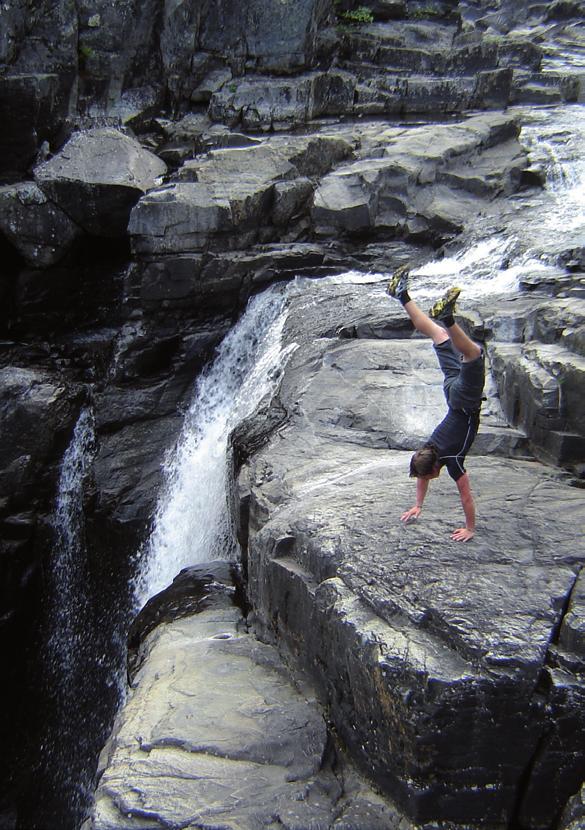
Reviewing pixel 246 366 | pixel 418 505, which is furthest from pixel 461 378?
pixel 246 366

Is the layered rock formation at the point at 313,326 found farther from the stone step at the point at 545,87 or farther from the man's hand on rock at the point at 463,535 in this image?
the man's hand on rock at the point at 463,535

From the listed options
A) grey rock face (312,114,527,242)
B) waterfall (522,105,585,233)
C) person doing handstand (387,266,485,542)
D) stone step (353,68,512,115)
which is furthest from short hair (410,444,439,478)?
stone step (353,68,512,115)

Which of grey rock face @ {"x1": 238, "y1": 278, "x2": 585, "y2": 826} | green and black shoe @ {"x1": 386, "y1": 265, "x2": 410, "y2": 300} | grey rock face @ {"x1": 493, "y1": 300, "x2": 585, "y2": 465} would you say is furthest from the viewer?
grey rock face @ {"x1": 493, "y1": 300, "x2": 585, "y2": 465}

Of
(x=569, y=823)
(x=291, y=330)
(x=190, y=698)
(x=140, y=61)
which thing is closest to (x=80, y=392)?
(x=291, y=330)

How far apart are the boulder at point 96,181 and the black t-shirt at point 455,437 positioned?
994cm

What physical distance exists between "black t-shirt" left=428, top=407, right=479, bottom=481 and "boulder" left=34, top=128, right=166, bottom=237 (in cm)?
994

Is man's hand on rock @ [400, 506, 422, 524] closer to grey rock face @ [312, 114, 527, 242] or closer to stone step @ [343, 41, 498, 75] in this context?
grey rock face @ [312, 114, 527, 242]

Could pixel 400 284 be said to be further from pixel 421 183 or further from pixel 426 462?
pixel 421 183

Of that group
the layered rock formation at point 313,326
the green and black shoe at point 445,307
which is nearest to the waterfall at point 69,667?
the layered rock formation at point 313,326

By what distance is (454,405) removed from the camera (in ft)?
18.0

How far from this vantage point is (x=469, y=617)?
4898 millimetres

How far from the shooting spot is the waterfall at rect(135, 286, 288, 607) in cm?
1016

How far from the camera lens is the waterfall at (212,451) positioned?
1016 centimetres

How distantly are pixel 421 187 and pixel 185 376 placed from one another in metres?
5.60
